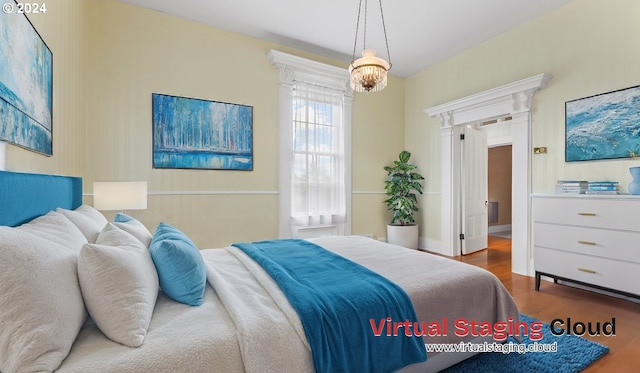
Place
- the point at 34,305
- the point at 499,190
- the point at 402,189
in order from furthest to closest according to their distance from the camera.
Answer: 1. the point at 499,190
2. the point at 402,189
3. the point at 34,305

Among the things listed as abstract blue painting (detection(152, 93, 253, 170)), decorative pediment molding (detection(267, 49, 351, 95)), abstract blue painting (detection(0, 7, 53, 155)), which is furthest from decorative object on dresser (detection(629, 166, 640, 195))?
abstract blue painting (detection(0, 7, 53, 155))

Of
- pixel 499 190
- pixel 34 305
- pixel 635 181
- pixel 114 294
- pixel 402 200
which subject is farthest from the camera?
pixel 499 190

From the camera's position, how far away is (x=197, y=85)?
11.6ft

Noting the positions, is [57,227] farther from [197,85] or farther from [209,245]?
[197,85]

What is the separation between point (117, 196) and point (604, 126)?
184 inches

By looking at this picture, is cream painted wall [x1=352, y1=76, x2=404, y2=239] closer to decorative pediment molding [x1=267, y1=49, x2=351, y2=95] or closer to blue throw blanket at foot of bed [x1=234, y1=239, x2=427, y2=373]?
decorative pediment molding [x1=267, y1=49, x2=351, y2=95]

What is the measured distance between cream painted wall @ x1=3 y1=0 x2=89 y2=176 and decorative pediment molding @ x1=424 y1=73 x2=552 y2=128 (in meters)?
4.38

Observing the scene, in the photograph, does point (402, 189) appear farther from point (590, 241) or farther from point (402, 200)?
point (590, 241)

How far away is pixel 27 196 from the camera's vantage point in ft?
4.65

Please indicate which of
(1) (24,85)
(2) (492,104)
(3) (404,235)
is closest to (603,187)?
(2) (492,104)

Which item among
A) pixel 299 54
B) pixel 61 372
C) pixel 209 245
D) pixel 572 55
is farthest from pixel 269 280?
pixel 572 55

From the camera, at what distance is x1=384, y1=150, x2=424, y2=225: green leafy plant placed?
466 centimetres

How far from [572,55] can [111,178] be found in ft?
16.8

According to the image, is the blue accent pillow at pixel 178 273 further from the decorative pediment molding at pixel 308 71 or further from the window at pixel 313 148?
the decorative pediment molding at pixel 308 71
